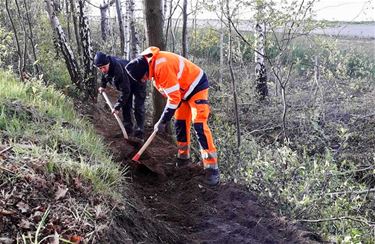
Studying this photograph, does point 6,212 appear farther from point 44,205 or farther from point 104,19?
point 104,19

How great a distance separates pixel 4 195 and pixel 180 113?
3.34 metres

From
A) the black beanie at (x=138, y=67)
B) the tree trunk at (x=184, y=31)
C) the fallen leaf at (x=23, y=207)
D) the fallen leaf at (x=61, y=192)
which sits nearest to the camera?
the fallen leaf at (x=23, y=207)

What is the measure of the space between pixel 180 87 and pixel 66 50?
11.1ft

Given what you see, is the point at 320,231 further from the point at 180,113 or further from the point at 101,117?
the point at 101,117

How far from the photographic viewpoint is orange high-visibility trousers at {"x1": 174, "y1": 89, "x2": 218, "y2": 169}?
17.3ft

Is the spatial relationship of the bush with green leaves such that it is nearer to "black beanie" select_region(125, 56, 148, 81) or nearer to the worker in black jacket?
"black beanie" select_region(125, 56, 148, 81)

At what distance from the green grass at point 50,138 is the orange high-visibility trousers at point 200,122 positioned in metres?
1.19

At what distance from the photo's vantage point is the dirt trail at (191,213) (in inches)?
152

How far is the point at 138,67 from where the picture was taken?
5418 mm

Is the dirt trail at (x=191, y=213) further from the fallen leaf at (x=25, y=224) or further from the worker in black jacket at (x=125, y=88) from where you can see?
the worker in black jacket at (x=125, y=88)

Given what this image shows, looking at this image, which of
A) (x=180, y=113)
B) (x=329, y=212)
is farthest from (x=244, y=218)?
(x=180, y=113)

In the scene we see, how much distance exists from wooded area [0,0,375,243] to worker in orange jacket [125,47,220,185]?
0.50 meters

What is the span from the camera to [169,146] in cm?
696

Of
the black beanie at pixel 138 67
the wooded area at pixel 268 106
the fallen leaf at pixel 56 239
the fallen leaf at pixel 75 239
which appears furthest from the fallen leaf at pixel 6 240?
the black beanie at pixel 138 67
